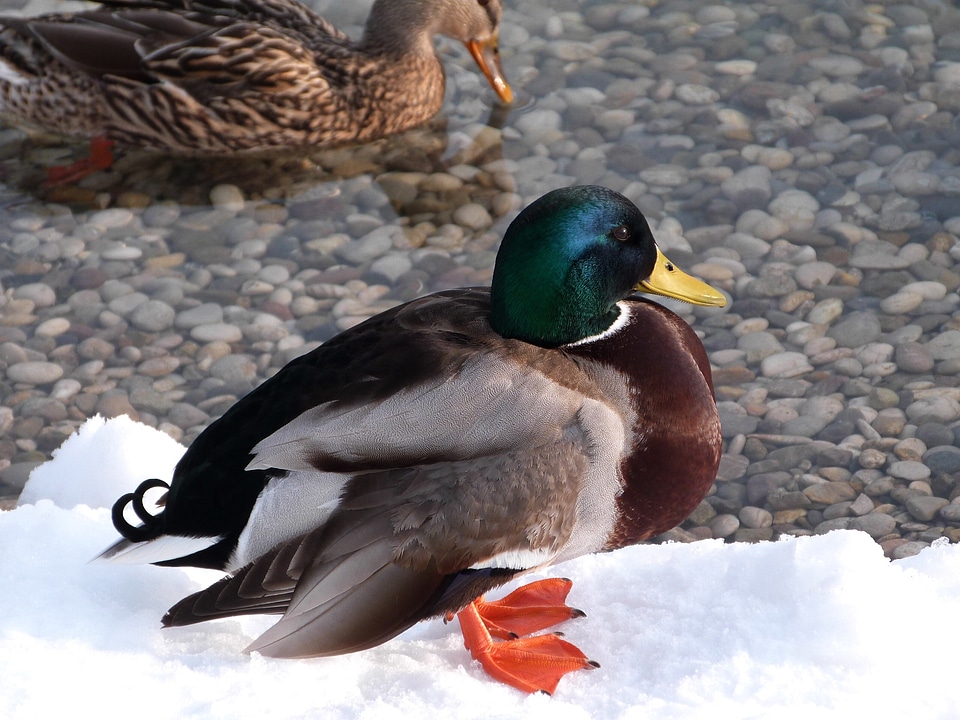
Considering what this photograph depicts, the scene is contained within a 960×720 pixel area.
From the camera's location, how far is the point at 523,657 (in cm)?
301

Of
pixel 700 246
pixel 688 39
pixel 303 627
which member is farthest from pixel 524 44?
pixel 303 627

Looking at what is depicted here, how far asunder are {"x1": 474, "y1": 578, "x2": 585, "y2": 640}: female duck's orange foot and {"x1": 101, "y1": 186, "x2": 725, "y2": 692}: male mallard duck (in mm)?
146

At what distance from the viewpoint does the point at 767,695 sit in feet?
8.68

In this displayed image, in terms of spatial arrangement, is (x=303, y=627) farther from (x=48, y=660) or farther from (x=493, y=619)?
(x=493, y=619)

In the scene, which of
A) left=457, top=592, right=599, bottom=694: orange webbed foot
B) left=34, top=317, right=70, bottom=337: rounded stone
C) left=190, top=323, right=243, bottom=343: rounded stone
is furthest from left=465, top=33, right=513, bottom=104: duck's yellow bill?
left=457, top=592, right=599, bottom=694: orange webbed foot

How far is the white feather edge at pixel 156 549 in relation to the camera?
283cm

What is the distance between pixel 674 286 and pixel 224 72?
3331 mm

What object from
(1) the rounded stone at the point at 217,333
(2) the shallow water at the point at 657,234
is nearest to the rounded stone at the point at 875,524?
(2) the shallow water at the point at 657,234

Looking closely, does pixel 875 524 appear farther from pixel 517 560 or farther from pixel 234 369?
pixel 234 369

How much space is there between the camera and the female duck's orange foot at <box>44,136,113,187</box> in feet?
19.4

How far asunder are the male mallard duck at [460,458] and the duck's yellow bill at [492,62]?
132 inches

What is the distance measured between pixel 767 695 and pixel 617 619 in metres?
0.54

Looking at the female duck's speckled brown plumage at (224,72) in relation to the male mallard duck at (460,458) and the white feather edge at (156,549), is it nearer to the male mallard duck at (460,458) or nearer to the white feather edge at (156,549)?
the male mallard duck at (460,458)

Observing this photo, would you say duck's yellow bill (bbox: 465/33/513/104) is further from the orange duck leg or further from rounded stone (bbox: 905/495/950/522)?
the orange duck leg
